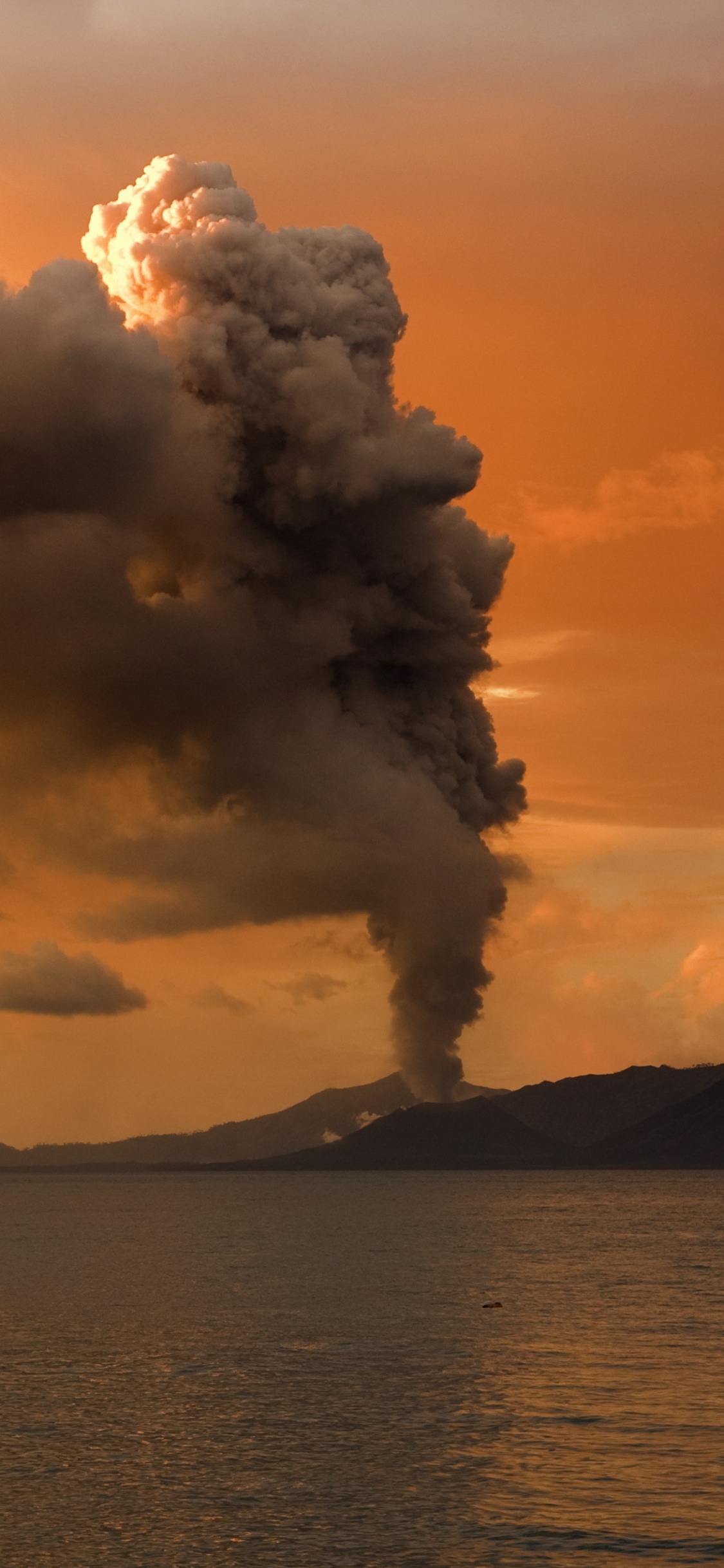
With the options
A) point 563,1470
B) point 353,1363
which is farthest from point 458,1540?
point 353,1363

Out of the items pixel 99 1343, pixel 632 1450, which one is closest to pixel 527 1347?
pixel 99 1343

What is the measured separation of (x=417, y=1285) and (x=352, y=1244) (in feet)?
134

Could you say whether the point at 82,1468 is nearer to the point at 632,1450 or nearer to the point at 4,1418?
the point at 4,1418

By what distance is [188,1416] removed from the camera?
43.8m

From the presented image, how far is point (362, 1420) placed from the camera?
4278 centimetres

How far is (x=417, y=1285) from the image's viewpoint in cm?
8412

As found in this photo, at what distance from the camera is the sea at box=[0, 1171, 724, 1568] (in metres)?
30.3

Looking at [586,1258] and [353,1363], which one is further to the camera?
[586,1258]

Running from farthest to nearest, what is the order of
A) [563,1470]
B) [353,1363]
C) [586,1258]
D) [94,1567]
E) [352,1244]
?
[352,1244]
[586,1258]
[353,1363]
[563,1470]
[94,1567]

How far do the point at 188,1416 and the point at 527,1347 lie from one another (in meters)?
18.2

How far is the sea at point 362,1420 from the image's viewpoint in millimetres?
30344

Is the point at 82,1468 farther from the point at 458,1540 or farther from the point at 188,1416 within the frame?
the point at 458,1540

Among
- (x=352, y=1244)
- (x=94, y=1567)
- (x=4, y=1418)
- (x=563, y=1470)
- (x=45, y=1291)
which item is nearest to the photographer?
(x=94, y=1567)

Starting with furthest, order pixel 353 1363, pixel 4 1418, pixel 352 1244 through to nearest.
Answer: pixel 352 1244 < pixel 353 1363 < pixel 4 1418
